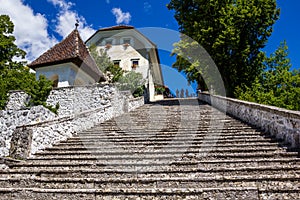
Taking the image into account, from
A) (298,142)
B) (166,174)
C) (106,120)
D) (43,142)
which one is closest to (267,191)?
(166,174)

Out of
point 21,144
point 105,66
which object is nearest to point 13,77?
point 105,66

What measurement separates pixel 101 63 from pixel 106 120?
42.6ft

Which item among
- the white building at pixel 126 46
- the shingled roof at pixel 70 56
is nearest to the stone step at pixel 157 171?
the shingled roof at pixel 70 56

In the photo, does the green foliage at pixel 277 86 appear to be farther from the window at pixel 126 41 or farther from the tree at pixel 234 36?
the window at pixel 126 41

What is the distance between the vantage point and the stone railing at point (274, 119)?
3.99 m

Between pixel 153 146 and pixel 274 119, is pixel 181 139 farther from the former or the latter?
A: pixel 274 119

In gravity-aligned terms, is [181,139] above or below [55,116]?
below

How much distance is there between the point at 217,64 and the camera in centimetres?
1380

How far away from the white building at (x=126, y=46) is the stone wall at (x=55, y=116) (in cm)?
1081

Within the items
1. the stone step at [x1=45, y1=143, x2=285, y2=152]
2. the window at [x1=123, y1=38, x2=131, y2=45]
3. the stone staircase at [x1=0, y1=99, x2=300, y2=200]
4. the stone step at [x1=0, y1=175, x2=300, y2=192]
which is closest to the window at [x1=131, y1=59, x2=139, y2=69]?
the window at [x1=123, y1=38, x2=131, y2=45]

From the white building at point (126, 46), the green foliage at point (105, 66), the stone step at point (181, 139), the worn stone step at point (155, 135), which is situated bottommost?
the stone step at point (181, 139)

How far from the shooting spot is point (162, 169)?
3.56 meters

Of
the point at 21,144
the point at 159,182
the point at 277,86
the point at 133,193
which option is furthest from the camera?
the point at 277,86

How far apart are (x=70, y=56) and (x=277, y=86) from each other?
36.6ft
